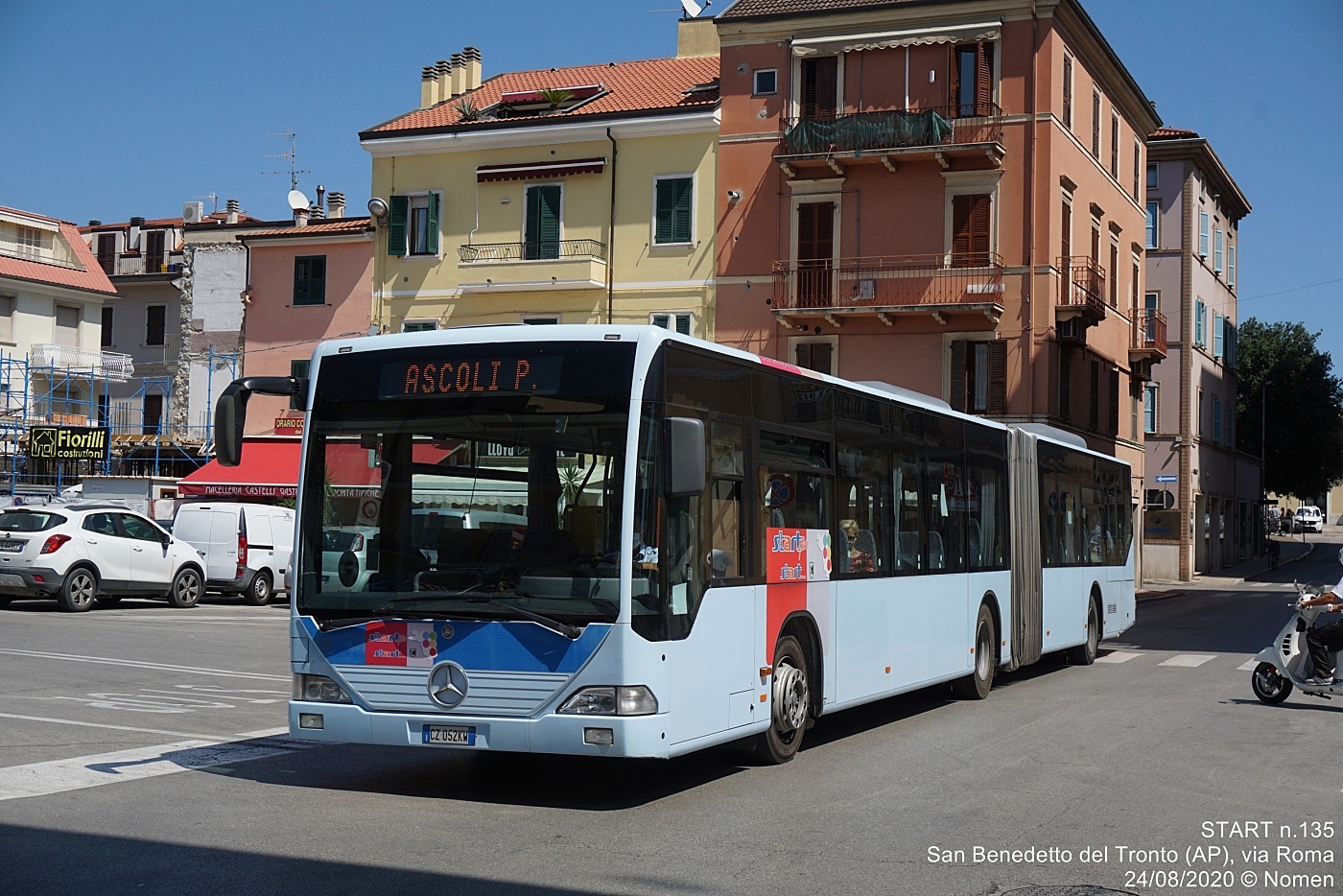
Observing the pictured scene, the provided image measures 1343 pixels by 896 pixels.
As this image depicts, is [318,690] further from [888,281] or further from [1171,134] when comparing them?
[1171,134]

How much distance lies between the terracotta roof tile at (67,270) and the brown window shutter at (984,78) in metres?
38.4

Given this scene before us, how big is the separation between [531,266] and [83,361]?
1130 inches

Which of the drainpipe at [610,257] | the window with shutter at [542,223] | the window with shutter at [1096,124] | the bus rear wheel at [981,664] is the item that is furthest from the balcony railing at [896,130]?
the bus rear wheel at [981,664]

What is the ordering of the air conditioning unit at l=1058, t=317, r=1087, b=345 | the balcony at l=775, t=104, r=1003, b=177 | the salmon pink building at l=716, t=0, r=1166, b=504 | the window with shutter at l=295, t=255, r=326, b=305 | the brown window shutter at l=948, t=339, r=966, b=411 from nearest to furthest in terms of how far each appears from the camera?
1. the balcony at l=775, t=104, r=1003, b=177
2. the salmon pink building at l=716, t=0, r=1166, b=504
3. the brown window shutter at l=948, t=339, r=966, b=411
4. the air conditioning unit at l=1058, t=317, r=1087, b=345
5. the window with shutter at l=295, t=255, r=326, b=305

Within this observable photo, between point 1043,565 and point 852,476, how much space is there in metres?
6.96

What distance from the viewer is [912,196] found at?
36.3 metres

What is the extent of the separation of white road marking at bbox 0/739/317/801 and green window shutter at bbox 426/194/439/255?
2972 centimetres

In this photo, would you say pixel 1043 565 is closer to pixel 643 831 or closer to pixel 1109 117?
pixel 643 831

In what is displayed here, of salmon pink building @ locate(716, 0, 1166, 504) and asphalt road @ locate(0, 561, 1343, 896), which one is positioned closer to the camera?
asphalt road @ locate(0, 561, 1343, 896)

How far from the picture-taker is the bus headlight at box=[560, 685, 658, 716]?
8.64 metres

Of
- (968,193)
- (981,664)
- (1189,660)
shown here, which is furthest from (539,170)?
(981,664)

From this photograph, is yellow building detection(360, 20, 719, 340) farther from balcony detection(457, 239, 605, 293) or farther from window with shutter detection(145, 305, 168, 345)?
window with shutter detection(145, 305, 168, 345)

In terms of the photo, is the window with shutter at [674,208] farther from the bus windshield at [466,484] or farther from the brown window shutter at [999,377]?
the bus windshield at [466,484]

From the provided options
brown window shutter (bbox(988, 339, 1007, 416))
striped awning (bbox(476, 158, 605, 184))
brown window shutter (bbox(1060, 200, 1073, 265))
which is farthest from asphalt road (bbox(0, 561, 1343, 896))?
striped awning (bbox(476, 158, 605, 184))
